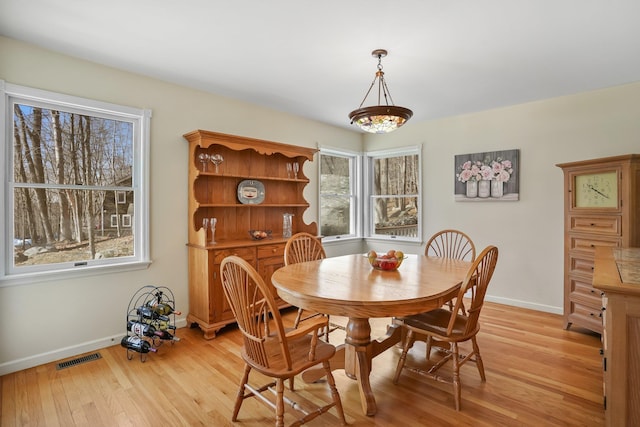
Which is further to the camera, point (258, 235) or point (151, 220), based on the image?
point (258, 235)

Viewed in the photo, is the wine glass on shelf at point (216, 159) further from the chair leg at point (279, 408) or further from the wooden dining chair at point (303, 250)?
the chair leg at point (279, 408)

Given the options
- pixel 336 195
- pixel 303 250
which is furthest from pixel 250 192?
pixel 336 195

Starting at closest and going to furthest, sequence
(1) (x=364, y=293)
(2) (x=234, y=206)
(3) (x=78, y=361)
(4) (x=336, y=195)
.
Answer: (1) (x=364, y=293) < (3) (x=78, y=361) < (2) (x=234, y=206) < (4) (x=336, y=195)

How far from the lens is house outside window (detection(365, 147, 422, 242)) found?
507 centimetres

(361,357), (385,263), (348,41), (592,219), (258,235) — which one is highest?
(348,41)

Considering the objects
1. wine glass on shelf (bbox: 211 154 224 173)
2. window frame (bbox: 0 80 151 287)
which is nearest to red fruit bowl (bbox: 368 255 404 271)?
wine glass on shelf (bbox: 211 154 224 173)

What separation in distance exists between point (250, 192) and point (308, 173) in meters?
1.11

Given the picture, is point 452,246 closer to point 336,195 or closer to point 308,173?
point 336,195

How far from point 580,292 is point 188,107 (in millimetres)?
4307

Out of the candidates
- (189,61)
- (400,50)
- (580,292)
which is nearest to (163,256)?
(189,61)

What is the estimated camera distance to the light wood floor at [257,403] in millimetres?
2000

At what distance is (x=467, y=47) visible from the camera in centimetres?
260

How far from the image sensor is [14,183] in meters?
2.56

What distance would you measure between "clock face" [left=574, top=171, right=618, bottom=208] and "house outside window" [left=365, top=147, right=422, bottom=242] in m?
1.96
